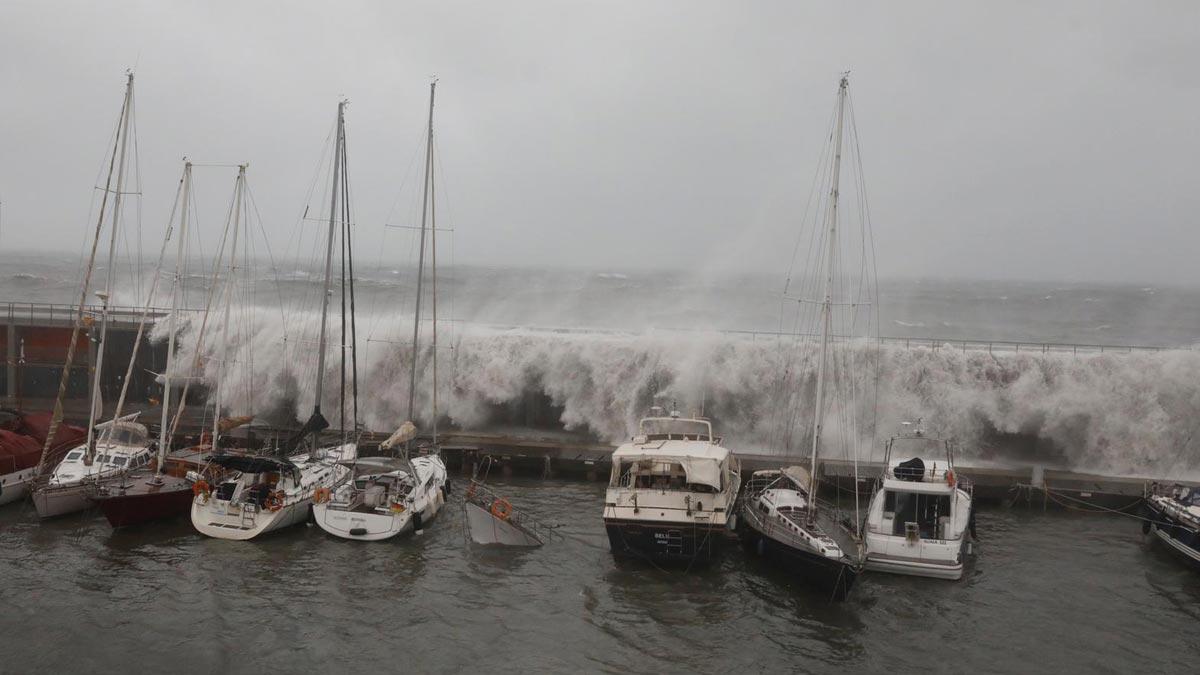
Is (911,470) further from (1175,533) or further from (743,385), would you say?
(743,385)

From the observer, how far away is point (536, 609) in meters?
18.8

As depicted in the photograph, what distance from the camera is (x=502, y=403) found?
36.9m

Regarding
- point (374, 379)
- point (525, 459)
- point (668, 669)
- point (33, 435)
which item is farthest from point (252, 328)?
point (668, 669)

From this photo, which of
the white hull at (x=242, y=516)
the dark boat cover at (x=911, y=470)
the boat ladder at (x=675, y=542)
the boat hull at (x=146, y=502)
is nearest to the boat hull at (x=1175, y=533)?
the dark boat cover at (x=911, y=470)

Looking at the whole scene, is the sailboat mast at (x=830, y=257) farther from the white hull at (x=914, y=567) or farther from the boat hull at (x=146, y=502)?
the boat hull at (x=146, y=502)

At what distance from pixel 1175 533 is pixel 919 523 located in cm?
700

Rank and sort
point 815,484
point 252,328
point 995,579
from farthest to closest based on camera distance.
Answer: point 252,328
point 815,484
point 995,579

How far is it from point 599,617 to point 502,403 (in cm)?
1923

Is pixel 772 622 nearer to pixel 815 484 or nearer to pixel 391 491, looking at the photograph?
pixel 815 484

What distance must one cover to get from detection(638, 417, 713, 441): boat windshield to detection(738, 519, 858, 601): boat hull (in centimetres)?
443

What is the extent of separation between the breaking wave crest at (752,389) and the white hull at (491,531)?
12.1 meters

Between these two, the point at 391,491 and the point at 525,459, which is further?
the point at 525,459

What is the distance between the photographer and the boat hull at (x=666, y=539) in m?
20.5

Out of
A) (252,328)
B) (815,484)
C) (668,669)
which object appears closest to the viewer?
(668,669)
